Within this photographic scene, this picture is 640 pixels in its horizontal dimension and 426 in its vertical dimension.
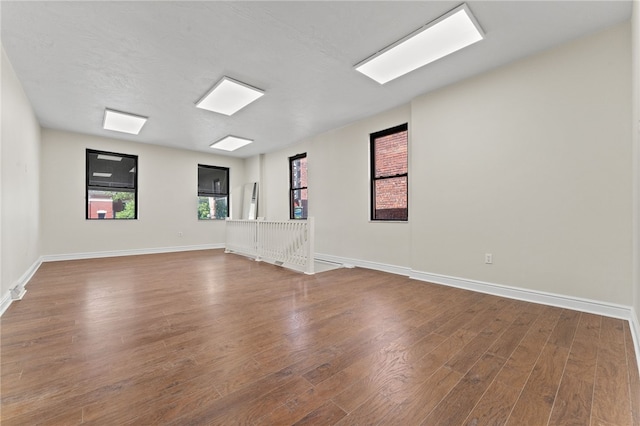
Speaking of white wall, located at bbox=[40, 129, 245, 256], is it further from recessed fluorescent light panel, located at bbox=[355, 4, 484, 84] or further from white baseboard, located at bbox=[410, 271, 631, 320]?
white baseboard, located at bbox=[410, 271, 631, 320]

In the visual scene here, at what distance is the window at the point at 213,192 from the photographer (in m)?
7.59

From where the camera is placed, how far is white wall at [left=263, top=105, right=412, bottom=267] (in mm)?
4484

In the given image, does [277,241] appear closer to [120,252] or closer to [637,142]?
[120,252]

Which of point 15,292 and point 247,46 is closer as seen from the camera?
point 247,46

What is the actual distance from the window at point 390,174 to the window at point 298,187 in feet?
6.93

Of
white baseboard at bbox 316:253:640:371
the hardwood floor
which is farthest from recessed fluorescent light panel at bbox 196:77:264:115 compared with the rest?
white baseboard at bbox 316:253:640:371

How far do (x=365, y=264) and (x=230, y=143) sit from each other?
4.28 metres

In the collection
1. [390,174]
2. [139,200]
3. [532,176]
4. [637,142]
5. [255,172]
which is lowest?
[139,200]

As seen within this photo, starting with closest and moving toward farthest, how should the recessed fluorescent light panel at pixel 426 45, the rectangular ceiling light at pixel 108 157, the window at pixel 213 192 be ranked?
the recessed fluorescent light panel at pixel 426 45
the rectangular ceiling light at pixel 108 157
the window at pixel 213 192

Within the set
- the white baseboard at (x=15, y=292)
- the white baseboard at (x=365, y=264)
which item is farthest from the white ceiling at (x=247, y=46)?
the white baseboard at (x=365, y=264)

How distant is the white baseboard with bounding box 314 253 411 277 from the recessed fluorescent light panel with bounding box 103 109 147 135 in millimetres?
4297

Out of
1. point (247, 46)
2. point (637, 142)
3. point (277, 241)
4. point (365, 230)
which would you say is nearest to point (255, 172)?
point (277, 241)

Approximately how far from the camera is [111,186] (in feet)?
20.4

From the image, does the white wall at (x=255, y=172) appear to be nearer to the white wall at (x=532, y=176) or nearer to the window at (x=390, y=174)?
the window at (x=390, y=174)
